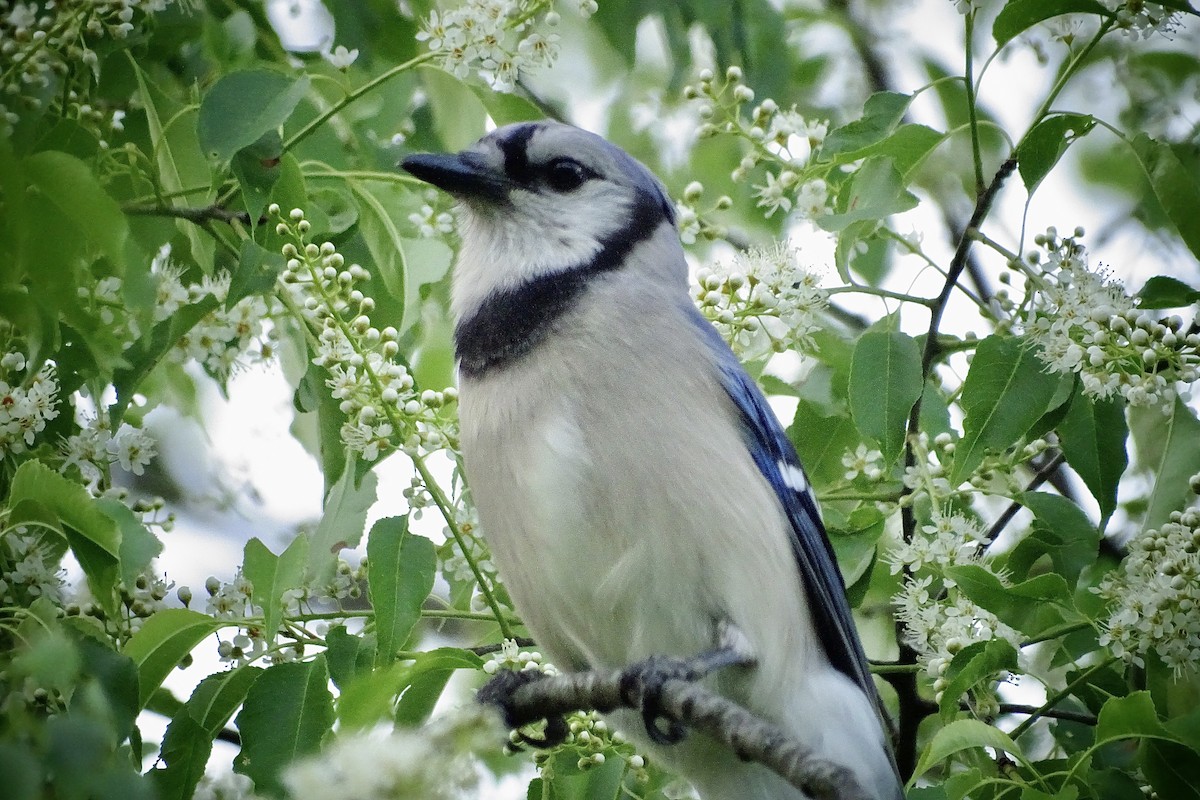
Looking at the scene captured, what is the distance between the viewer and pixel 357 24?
260 centimetres

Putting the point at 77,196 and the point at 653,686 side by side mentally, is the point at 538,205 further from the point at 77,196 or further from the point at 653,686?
the point at 77,196

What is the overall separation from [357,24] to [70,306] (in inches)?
51.7

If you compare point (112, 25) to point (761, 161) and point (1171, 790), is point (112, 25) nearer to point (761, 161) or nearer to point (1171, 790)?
point (761, 161)

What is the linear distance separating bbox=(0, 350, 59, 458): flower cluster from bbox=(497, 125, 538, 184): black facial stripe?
3.10 ft

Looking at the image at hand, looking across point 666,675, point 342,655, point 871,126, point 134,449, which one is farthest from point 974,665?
point 134,449

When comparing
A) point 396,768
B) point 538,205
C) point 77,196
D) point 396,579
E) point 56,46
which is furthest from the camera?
point 538,205

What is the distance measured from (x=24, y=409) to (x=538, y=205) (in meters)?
1.03

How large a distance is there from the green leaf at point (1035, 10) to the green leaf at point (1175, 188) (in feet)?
0.89

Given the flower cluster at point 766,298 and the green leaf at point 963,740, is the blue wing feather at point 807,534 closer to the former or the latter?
the flower cluster at point 766,298

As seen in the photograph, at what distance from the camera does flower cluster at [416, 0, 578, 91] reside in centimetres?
215

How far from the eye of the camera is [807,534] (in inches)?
90.5

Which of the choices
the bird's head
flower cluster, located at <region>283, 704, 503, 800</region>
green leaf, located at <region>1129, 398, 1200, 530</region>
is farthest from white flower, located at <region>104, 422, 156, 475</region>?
green leaf, located at <region>1129, 398, 1200, 530</region>

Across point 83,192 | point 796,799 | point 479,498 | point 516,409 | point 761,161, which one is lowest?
point 796,799

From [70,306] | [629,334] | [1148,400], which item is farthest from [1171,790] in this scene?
[70,306]
